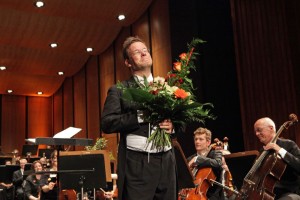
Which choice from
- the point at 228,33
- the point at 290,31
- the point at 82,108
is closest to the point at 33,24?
the point at 82,108

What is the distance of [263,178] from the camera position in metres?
4.11

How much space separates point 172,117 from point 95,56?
1265cm

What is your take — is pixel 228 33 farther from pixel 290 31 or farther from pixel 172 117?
pixel 172 117

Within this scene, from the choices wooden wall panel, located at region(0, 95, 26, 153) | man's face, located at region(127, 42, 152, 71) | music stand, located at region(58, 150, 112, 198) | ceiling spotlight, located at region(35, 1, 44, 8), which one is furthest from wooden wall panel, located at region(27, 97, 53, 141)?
man's face, located at region(127, 42, 152, 71)

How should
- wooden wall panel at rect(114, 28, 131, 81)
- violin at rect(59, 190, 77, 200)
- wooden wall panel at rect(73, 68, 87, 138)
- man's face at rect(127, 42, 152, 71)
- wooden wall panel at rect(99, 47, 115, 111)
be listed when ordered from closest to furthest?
man's face at rect(127, 42, 152, 71)
violin at rect(59, 190, 77, 200)
wooden wall panel at rect(114, 28, 131, 81)
wooden wall panel at rect(99, 47, 115, 111)
wooden wall panel at rect(73, 68, 87, 138)

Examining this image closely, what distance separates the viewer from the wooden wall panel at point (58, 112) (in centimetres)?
1772

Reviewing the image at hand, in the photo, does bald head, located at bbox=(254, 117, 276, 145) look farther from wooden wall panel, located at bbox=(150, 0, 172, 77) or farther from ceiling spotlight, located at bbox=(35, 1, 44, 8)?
ceiling spotlight, located at bbox=(35, 1, 44, 8)

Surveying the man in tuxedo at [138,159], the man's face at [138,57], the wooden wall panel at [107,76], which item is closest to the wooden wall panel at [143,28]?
the wooden wall panel at [107,76]

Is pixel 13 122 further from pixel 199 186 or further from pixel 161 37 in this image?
pixel 199 186

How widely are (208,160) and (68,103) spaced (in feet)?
41.4

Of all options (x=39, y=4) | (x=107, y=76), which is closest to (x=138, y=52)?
(x=39, y=4)

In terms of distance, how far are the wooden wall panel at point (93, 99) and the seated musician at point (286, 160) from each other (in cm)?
1014

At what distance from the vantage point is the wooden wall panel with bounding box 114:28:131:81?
1252 centimetres

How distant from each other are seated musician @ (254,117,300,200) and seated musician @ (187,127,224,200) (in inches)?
29.1
